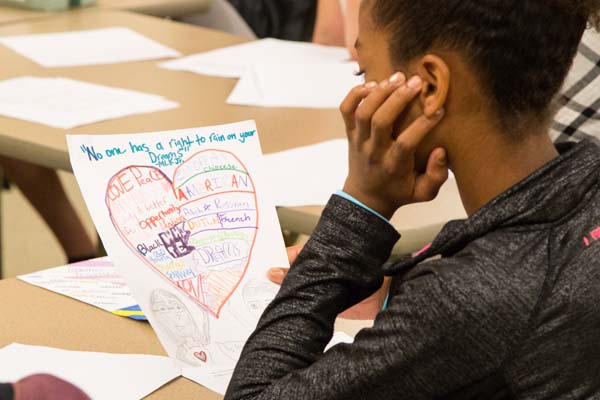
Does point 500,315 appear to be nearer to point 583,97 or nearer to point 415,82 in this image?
point 415,82

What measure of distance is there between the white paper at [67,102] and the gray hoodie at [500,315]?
84 centimetres

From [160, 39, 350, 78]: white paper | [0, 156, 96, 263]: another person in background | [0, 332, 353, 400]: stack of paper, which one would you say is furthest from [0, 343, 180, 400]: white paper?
[0, 156, 96, 263]: another person in background

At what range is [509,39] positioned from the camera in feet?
2.35

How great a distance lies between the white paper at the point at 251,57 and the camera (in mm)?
1832

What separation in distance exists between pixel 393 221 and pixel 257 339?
39 cm

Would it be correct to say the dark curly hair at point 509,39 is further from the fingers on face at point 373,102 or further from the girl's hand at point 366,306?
the girl's hand at point 366,306

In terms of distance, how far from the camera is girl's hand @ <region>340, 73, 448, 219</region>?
2.58 feet

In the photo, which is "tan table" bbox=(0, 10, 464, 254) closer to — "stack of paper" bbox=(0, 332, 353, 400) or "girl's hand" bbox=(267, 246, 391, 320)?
"girl's hand" bbox=(267, 246, 391, 320)

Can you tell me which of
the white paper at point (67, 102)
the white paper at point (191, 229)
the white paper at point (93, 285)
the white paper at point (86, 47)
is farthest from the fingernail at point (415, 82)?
the white paper at point (86, 47)

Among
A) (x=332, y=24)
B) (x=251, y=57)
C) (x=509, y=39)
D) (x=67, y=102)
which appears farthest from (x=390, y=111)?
(x=332, y=24)

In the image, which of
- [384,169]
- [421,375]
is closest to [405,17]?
[384,169]

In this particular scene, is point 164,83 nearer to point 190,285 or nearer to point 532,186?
point 190,285

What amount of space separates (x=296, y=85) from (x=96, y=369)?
0.97m

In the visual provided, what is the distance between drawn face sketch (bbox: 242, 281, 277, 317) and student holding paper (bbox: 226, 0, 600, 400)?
11 cm
